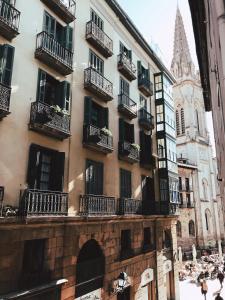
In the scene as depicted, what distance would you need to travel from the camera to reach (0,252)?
27.5 feet

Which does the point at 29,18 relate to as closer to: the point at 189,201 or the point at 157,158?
the point at 157,158

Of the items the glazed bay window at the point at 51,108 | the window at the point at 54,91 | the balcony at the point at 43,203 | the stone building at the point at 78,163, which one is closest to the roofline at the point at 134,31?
the stone building at the point at 78,163

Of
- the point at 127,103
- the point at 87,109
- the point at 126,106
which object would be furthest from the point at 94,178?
the point at 127,103

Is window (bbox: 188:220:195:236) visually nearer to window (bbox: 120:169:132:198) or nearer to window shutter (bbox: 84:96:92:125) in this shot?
window (bbox: 120:169:132:198)

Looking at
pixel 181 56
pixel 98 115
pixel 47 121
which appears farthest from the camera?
pixel 181 56

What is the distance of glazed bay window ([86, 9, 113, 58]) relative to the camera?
14570 millimetres

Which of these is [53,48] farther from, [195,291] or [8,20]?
[195,291]

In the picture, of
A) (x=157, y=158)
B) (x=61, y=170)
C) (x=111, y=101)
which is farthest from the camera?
(x=157, y=158)

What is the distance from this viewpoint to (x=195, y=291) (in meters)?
21.9

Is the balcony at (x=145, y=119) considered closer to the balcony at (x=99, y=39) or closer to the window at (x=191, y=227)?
the balcony at (x=99, y=39)

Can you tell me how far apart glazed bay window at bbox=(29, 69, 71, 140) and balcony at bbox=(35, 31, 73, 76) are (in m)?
0.55

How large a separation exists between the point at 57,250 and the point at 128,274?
19.5 ft

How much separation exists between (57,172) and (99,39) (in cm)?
840

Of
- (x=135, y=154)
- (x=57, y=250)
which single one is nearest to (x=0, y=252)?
(x=57, y=250)
